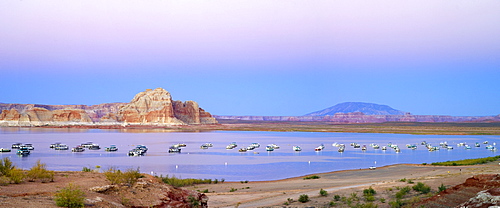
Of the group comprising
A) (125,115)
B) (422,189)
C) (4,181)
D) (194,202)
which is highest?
(125,115)

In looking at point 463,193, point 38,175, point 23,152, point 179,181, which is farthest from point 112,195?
point 23,152

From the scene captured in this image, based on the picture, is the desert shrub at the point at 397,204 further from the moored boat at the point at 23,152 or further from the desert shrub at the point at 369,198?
the moored boat at the point at 23,152

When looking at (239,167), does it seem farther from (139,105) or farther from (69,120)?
(69,120)

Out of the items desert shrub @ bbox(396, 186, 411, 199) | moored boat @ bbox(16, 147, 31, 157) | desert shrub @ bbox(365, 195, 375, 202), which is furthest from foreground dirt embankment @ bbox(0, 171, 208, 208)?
moored boat @ bbox(16, 147, 31, 157)

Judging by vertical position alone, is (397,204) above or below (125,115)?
below

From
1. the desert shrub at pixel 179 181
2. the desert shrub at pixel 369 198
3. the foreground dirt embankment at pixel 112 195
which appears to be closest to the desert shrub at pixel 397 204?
the desert shrub at pixel 369 198

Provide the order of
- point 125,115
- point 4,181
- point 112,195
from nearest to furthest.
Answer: point 112,195
point 4,181
point 125,115

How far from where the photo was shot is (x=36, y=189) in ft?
35.7

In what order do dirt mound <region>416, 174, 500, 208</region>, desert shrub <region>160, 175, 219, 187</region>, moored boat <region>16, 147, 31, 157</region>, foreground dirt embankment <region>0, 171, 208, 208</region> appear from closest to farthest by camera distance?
foreground dirt embankment <region>0, 171, 208, 208</region> < dirt mound <region>416, 174, 500, 208</region> < desert shrub <region>160, 175, 219, 187</region> < moored boat <region>16, 147, 31, 157</region>

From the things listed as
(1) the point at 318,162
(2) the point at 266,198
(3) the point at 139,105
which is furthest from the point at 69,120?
(2) the point at 266,198

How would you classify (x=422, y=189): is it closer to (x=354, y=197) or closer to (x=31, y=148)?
(x=354, y=197)

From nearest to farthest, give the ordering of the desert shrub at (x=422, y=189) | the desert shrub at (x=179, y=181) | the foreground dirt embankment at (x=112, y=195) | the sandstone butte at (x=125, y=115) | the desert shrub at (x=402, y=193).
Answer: the foreground dirt embankment at (x=112, y=195) < the desert shrub at (x=402, y=193) < the desert shrub at (x=422, y=189) < the desert shrub at (x=179, y=181) < the sandstone butte at (x=125, y=115)

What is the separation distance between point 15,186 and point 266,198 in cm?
957

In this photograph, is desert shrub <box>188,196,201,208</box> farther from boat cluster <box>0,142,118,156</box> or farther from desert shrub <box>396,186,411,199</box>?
boat cluster <box>0,142,118,156</box>
